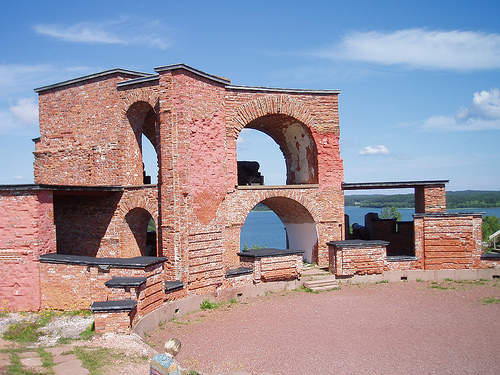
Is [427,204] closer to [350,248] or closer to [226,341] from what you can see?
[350,248]

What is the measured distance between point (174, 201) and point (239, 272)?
327 centimetres

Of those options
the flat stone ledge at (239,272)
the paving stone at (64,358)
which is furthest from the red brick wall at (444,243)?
the paving stone at (64,358)

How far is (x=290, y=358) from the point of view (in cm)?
886

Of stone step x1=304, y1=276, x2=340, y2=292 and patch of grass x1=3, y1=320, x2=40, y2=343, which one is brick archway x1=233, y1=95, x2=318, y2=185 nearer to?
stone step x1=304, y1=276, x2=340, y2=292

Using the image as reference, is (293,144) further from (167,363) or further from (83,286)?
(167,363)

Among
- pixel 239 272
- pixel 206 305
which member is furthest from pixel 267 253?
pixel 206 305

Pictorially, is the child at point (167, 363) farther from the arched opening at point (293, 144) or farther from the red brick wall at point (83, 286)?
the arched opening at point (293, 144)

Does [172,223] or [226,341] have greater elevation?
[172,223]

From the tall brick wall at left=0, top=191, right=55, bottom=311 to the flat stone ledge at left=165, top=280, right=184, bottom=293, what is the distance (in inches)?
125

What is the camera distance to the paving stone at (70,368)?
649cm

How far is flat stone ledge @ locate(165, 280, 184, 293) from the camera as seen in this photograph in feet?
38.7

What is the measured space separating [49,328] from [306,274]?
9.22 m

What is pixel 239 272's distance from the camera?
1427cm

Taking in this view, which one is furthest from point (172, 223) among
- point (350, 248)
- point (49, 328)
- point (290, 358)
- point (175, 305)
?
point (350, 248)
